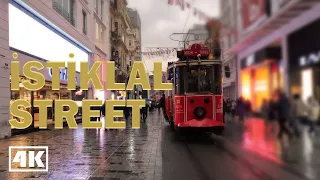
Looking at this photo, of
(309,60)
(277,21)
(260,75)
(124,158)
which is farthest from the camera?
(124,158)

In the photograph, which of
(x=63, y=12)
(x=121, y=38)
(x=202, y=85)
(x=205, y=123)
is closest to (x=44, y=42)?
(x=63, y=12)

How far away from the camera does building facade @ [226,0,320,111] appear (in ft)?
2.68

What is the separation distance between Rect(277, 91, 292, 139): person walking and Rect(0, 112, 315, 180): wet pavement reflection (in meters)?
0.41

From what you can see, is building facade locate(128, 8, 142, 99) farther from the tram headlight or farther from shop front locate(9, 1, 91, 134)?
the tram headlight

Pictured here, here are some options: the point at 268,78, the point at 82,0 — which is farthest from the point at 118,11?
the point at 268,78

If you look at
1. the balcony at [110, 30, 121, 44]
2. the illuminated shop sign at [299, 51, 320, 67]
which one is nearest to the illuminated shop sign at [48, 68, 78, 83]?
the balcony at [110, 30, 121, 44]

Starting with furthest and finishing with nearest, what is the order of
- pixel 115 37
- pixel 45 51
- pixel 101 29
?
pixel 115 37 → pixel 101 29 → pixel 45 51

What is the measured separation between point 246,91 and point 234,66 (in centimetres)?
16

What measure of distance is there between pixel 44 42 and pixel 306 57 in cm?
189

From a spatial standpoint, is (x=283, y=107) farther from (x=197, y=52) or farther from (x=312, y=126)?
(x=197, y=52)

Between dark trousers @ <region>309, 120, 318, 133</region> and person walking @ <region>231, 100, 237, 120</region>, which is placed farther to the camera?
person walking @ <region>231, 100, 237, 120</region>

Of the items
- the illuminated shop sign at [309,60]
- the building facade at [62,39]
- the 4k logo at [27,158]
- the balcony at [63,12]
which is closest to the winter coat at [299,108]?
the illuminated shop sign at [309,60]

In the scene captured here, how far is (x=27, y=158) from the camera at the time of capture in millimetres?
2402

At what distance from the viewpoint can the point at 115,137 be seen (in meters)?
6.61
